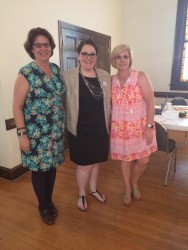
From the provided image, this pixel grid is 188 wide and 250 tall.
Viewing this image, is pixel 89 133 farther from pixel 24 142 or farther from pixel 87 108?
pixel 24 142

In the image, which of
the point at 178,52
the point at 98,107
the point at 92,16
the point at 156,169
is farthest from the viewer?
the point at 178,52

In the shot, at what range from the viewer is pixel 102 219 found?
2.00 m

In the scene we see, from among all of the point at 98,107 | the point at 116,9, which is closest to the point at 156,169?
the point at 98,107

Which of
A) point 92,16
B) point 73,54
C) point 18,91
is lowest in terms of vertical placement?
point 18,91

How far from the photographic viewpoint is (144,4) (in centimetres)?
493

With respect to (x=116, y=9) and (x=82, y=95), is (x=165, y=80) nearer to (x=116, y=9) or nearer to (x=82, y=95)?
(x=116, y=9)

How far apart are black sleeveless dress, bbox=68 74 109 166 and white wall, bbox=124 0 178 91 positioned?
3672mm

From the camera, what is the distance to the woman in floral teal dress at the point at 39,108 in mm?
1620

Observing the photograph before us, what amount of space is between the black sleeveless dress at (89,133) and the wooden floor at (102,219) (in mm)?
528

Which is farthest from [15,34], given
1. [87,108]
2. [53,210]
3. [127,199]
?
[127,199]

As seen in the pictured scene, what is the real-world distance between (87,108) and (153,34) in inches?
156

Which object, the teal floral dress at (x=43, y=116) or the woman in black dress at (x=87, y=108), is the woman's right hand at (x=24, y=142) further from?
the woman in black dress at (x=87, y=108)

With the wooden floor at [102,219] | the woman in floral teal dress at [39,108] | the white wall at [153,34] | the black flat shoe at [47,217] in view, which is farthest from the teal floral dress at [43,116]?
the white wall at [153,34]

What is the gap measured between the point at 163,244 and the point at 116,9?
4.72 metres
